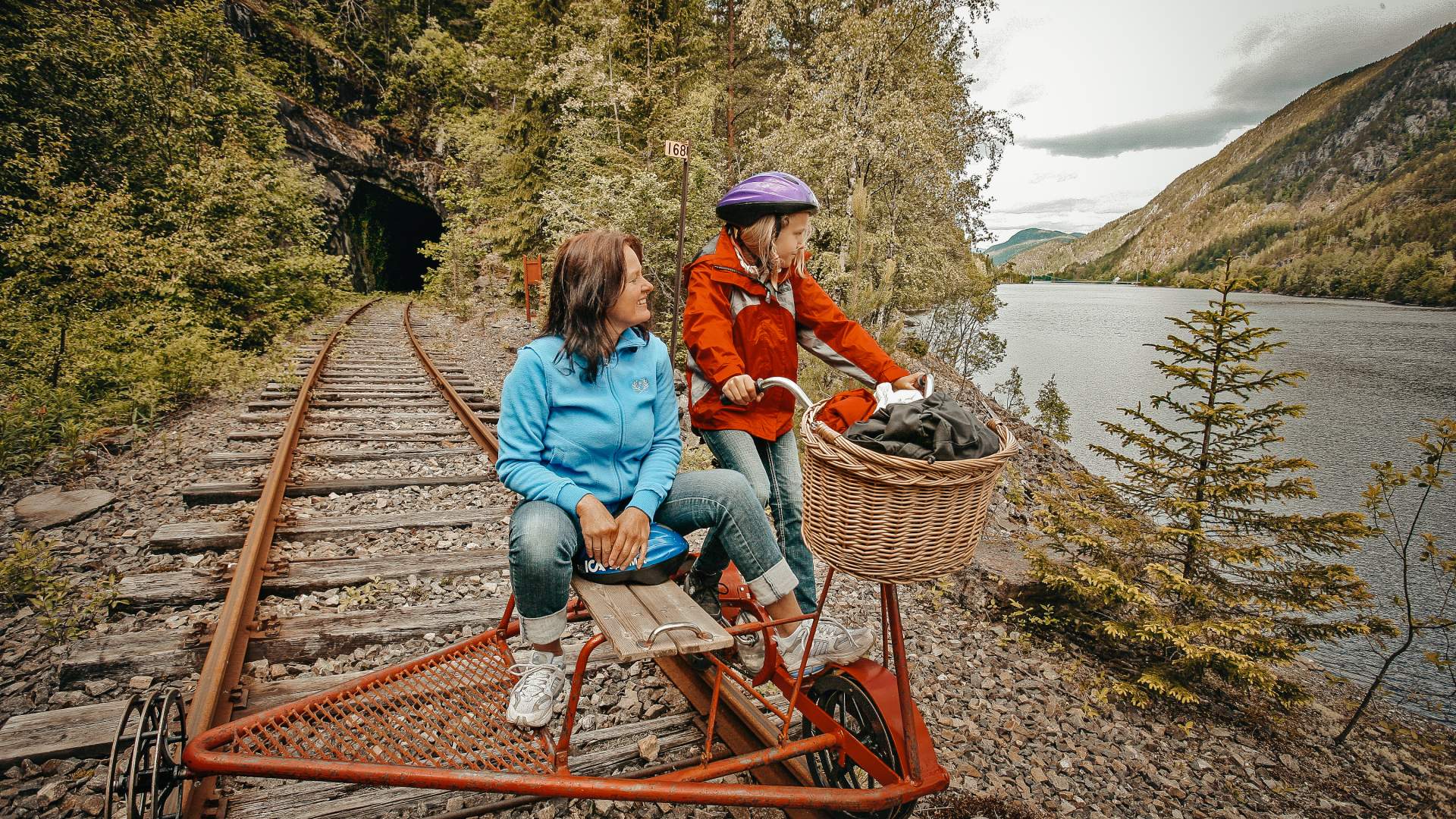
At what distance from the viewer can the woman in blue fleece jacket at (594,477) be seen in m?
2.24

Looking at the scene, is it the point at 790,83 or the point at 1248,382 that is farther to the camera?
the point at 790,83

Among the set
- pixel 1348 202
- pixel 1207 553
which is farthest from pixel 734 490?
pixel 1348 202

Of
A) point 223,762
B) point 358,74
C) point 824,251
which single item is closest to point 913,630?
point 223,762

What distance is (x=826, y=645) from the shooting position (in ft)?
7.82

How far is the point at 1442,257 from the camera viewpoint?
36.1 m

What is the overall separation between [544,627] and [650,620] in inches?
20.4

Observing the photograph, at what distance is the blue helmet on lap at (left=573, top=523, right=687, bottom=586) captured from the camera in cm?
233

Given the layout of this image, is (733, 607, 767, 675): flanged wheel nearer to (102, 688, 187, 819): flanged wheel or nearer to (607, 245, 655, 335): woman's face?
(607, 245, 655, 335): woman's face

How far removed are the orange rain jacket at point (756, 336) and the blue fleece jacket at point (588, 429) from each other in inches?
6.6

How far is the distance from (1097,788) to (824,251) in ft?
54.0

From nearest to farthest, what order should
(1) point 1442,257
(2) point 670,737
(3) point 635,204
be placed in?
1. (2) point 670,737
2. (3) point 635,204
3. (1) point 1442,257

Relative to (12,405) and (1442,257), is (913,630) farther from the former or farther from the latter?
(1442,257)

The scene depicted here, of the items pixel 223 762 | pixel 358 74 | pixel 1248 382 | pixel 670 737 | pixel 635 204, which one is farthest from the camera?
pixel 358 74

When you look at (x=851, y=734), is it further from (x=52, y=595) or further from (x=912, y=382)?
(x=52, y=595)
